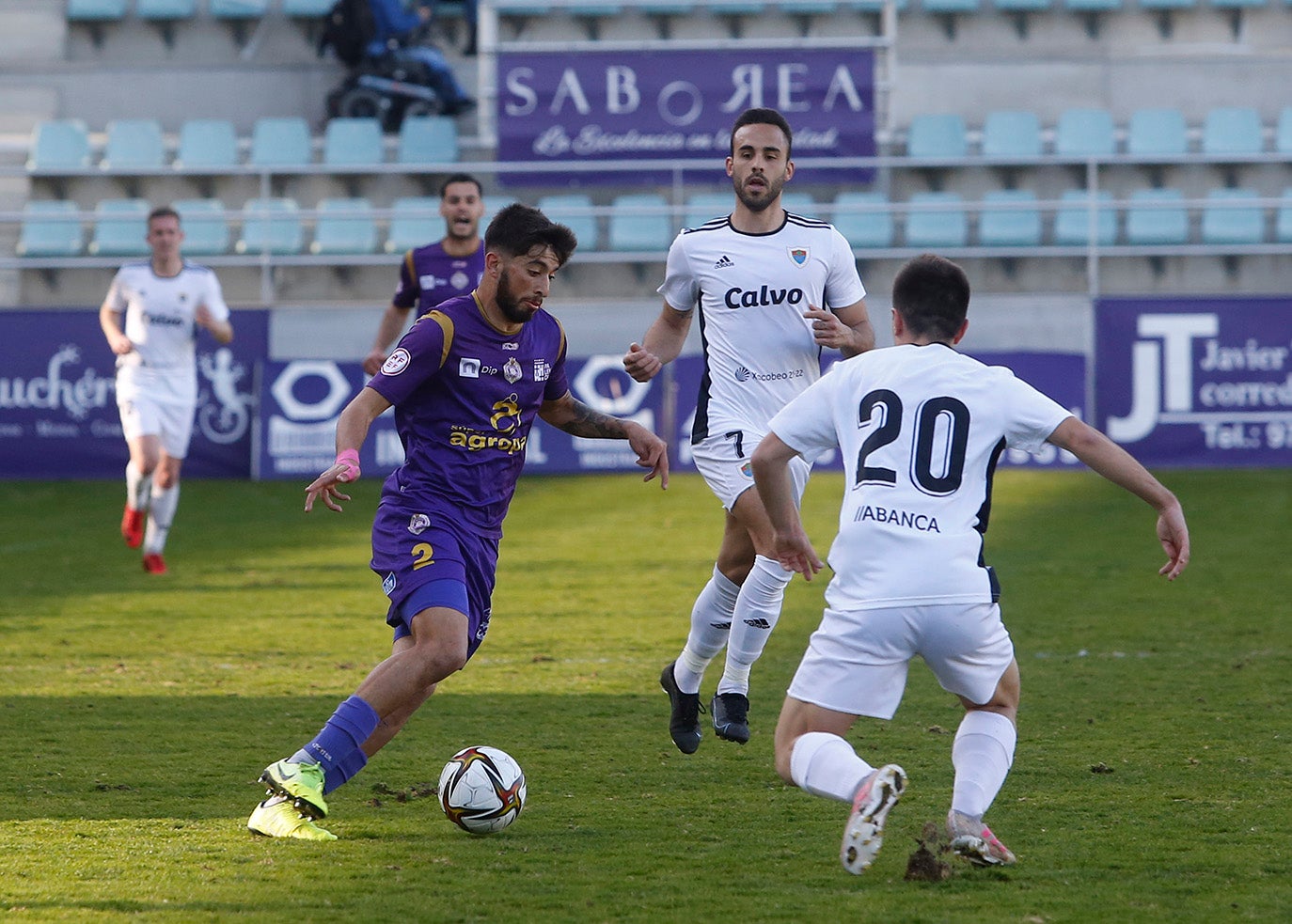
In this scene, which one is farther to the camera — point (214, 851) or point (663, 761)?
point (663, 761)

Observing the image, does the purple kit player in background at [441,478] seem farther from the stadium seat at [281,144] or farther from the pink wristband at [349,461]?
the stadium seat at [281,144]

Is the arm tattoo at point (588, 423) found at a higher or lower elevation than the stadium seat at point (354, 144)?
lower

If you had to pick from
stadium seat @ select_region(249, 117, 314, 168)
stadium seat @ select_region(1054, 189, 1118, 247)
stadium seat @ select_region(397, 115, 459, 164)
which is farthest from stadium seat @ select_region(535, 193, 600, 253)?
stadium seat @ select_region(1054, 189, 1118, 247)

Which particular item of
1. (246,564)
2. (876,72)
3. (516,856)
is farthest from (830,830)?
(876,72)

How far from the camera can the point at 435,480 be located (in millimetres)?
4918

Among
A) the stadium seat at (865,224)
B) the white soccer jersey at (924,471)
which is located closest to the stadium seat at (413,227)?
the stadium seat at (865,224)

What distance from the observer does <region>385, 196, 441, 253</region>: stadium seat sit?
19.2 metres

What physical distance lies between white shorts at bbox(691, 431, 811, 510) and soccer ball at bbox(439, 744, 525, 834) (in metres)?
1.53

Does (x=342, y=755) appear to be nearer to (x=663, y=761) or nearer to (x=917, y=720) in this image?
(x=663, y=761)

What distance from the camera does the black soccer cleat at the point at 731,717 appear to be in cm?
589

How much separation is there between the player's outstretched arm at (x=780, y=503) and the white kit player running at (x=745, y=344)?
147 cm

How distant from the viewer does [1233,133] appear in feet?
66.6

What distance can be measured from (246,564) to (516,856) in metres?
7.39

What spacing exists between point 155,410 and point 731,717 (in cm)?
649
